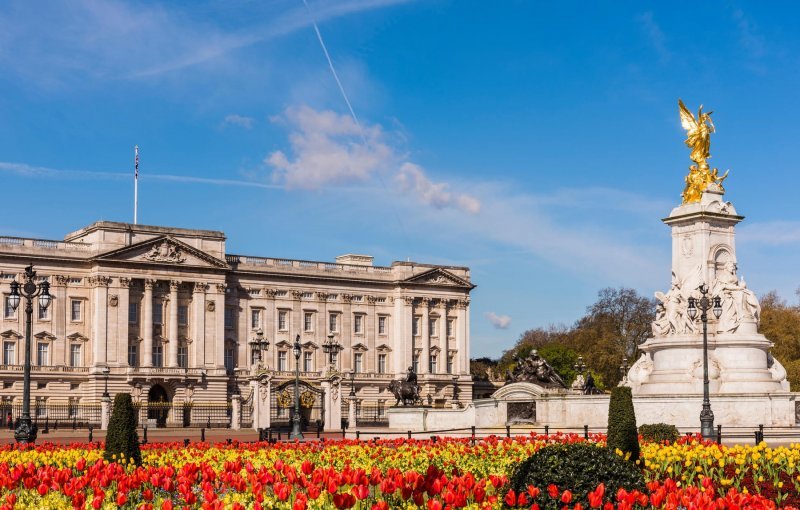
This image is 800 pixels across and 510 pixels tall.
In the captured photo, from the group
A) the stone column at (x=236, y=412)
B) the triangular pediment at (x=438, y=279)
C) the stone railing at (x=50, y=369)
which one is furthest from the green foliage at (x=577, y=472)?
the triangular pediment at (x=438, y=279)

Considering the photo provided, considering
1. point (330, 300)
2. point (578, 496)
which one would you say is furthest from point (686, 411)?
point (330, 300)

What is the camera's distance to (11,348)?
8850 cm

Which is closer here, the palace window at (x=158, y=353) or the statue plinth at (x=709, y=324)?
the statue plinth at (x=709, y=324)

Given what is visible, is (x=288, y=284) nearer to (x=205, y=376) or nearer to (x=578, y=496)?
(x=205, y=376)

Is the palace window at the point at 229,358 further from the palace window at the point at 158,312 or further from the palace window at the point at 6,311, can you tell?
the palace window at the point at 6,311

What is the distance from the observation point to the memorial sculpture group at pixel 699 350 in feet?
147

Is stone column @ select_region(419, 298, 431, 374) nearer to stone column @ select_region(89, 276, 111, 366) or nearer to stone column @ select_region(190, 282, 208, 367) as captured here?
A: stone column @ select_region(190, 282, 208, 367)

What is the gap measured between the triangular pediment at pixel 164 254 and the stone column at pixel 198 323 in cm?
203

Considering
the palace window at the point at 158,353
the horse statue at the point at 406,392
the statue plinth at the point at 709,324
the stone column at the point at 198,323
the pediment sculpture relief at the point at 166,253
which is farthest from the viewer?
the stone column at the point at 198,323

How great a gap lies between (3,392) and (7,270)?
30.0 ft

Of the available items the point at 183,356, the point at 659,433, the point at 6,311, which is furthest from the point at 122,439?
the point at 183,356

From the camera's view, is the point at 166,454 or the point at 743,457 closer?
the point at 743,457

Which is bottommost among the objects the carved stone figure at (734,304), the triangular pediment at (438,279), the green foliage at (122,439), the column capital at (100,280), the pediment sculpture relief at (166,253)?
the green foliage at (122,439)

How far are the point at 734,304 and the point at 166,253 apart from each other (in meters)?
56.4
